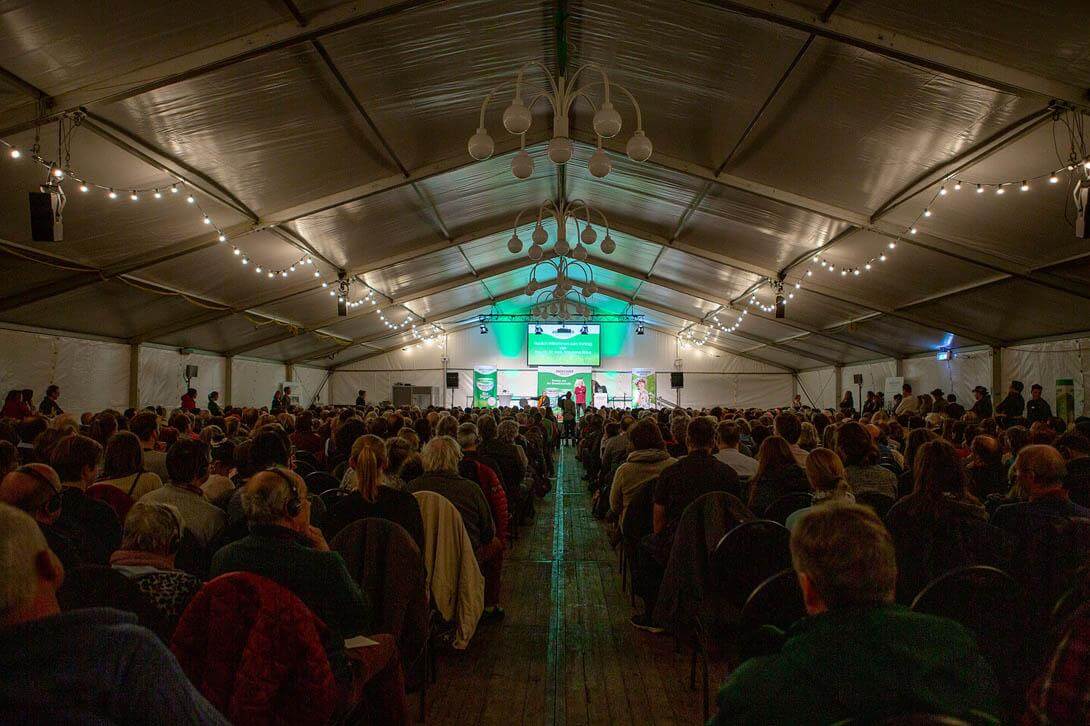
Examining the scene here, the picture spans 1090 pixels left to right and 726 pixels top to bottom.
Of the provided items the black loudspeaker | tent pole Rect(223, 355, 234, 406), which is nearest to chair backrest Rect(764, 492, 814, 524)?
the black loudspeaker

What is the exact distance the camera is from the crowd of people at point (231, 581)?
0.92 metres

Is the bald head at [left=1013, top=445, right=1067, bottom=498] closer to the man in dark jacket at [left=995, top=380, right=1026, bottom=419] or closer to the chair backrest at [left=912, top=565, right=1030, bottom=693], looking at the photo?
the chair backrest at [left=912, top=565, right=1030, bottom=693]

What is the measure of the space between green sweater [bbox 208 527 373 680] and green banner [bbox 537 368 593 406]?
72.0 feet

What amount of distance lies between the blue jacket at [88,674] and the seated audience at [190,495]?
7.37ft

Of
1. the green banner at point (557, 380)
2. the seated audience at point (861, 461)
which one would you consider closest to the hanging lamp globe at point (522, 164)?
the seated audience at point (861, 461)

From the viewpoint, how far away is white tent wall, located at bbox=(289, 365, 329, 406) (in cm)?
2230

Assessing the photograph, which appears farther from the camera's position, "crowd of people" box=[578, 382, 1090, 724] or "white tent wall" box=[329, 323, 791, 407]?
"white tent wall" box=[329, 323, 791, 407]

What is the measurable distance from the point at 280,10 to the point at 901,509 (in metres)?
5.83

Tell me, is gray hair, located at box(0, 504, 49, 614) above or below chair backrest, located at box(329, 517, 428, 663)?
above

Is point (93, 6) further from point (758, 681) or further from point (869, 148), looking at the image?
point (869, 148)

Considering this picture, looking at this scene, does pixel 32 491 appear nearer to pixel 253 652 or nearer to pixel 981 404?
pixel 253 652

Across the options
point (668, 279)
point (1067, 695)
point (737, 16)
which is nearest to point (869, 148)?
point (737, 16)

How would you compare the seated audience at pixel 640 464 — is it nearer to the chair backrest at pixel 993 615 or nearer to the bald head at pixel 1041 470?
the bald head at pixel 1041 470

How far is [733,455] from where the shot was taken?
186 inches
